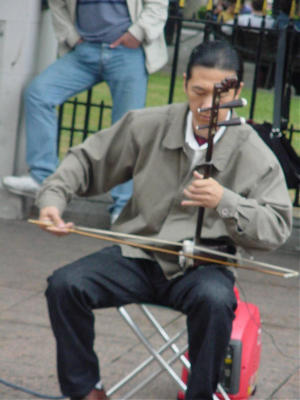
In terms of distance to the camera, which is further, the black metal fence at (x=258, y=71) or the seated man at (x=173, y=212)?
the black metal fence at (x=258, y=71)

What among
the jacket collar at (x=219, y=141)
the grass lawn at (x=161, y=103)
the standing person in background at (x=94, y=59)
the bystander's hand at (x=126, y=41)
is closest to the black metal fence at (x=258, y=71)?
the standing person in background at (x=94, y=59)

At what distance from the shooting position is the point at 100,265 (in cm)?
347

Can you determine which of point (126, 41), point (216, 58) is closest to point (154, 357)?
point (216, 58)

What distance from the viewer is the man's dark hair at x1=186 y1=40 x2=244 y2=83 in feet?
11.5

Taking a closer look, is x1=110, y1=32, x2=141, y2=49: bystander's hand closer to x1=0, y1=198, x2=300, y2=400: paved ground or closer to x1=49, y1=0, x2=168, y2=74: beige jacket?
x1=49, y1=0, x2=168, y2=74: beige jacket

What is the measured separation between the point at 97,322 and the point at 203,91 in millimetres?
1697

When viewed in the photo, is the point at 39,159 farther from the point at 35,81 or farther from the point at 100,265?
the point at 100,265

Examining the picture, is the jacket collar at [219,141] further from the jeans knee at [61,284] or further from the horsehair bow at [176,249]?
the jeans knee at [61,284]

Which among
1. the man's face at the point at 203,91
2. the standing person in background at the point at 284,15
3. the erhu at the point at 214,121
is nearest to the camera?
the erhu at the point at 214,121

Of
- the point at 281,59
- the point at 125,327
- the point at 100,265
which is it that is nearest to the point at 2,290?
the point at 125,327

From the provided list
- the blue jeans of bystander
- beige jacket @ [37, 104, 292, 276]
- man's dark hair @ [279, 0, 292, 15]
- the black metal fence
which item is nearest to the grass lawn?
the black metal fence

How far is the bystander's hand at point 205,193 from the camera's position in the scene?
3154 mm

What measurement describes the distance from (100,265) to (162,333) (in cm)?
40

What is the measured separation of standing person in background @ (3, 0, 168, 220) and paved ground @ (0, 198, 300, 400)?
0.54 m
